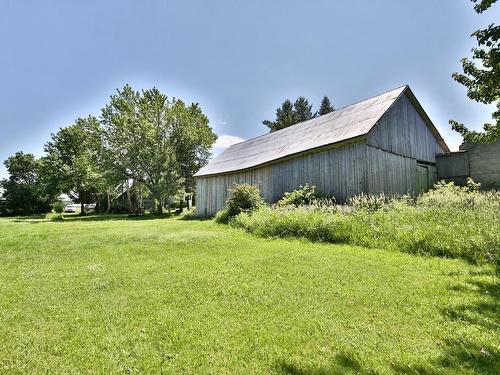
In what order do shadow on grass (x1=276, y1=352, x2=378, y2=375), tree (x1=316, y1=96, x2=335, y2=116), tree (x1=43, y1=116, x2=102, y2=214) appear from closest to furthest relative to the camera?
1. shadow on grass (x1=276, y1=352, x2=378, y2=375)
2. tree (x1=43, y1=116, x2=102, y2=214)
3. tree (x1=316, y1=96, x2=335, y2=116)

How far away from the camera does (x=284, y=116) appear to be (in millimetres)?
44531

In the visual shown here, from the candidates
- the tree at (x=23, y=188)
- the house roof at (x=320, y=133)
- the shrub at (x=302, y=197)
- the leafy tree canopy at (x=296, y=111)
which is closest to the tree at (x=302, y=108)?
the leafy tree canopy at (x=296, y=111)

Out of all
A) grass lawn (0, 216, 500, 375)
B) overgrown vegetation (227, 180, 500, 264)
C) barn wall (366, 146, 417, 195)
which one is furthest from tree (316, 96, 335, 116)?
grass lawn (0, 216, 500, 375)

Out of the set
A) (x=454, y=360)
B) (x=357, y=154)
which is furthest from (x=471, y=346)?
(x=357, y=154)

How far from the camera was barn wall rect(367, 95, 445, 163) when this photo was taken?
46.6ft

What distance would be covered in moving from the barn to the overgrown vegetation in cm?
301

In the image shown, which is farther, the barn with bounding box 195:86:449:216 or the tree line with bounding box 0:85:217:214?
the tree line with bounding box 0:85:217:214

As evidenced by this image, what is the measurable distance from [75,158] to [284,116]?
28.6 m

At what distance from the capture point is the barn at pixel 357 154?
13438 mm

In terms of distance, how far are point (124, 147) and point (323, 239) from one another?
2525 cm

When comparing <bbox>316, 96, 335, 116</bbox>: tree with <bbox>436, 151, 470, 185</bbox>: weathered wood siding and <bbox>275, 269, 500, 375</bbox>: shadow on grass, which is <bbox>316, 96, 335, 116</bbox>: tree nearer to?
<bbox>436, 151, 470, 185</bbox>: weathered wood siding

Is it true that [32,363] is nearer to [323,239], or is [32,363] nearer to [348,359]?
[348,359]

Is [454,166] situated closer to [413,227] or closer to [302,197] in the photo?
[302,197]

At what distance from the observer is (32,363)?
2744 millimetres
